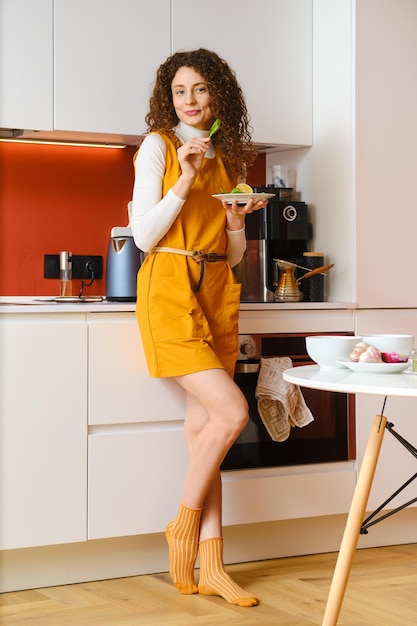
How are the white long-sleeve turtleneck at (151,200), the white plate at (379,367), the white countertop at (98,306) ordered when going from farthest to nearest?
the white countertop at (98,306) < the white long-sleeve turtleneck at (151,200) < the white plate at (379,367)

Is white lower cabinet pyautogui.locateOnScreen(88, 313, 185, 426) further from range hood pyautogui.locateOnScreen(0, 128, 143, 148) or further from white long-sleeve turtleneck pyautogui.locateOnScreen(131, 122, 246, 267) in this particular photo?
range hood pyautogui.locateOnScreen(0, 128, 143, 148)

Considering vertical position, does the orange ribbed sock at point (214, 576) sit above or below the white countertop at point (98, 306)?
below

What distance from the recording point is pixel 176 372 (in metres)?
2.72

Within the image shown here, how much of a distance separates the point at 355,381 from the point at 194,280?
988mm

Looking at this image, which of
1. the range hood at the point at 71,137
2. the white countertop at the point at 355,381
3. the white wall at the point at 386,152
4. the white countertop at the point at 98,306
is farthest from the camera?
the white wall at the point at 386,152

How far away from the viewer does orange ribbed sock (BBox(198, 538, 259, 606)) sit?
2.70 metres

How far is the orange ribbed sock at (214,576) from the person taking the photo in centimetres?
270

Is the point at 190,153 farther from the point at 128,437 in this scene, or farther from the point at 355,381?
the point at 355,381

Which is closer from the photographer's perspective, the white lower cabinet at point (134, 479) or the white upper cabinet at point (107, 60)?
the white lower cabinet at point (134, 479)

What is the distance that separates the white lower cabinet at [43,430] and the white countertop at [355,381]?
0.90 meters

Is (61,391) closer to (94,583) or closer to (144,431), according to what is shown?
(144,431)

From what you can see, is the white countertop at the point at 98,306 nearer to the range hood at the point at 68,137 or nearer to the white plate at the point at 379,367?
the range hood at the point at 68,137

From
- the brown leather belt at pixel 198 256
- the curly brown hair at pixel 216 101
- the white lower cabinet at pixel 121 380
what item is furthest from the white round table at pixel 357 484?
the curly brown hair at pixel 216 101

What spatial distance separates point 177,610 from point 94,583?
39 centimetres
